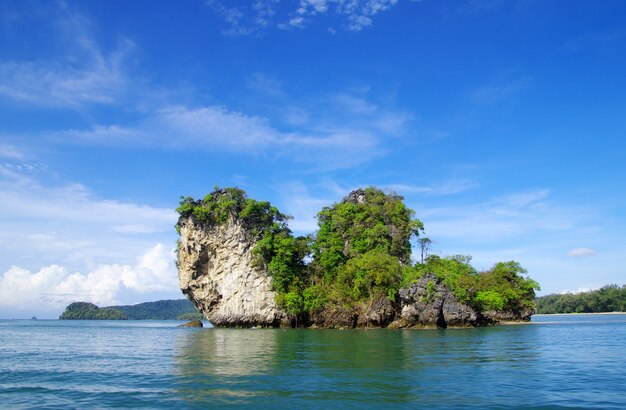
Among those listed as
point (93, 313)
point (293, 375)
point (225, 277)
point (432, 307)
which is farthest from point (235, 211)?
point (93, 313)

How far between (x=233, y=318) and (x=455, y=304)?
27.8 metres

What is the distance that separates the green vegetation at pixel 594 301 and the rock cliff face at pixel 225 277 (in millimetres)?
91598

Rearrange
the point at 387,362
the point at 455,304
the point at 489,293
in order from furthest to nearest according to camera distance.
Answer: the point at 489,293, the point at 455,304, the point at 387,362

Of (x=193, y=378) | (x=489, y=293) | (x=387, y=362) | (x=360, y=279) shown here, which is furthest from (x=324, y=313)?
(x=193, y=378)

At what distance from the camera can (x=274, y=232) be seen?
2386 inches

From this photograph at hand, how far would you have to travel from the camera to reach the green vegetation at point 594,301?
11150 centimetres

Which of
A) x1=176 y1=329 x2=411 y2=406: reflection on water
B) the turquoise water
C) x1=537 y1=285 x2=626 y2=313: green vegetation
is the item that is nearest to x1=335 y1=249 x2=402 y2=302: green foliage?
the turquoise water

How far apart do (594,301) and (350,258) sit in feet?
280

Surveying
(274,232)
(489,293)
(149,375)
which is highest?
(274,232)

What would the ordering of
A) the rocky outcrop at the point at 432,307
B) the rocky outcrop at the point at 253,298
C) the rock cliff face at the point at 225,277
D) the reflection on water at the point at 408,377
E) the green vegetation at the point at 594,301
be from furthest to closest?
the green vegetation at the point at 594,301 < the rock cliff face at the point at 225,277 < the rocky outcrop at the point at 253,298 < the rocky outcrop at the point at 432,307 < the reflection on water at the point at 408,377

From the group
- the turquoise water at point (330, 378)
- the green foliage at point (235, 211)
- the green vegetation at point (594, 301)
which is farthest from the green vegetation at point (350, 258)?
the green vegetation at point (594, 301)

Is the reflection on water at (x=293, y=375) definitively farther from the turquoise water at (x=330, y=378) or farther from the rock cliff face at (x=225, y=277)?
the rock cliff face at (x=225, y=277)

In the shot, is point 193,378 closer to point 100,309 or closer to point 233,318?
point 233,318

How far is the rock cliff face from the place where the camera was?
2345 inches
